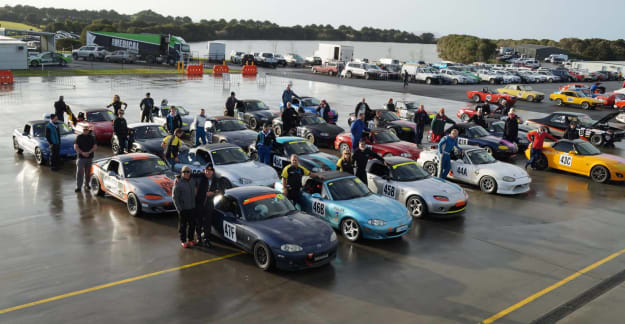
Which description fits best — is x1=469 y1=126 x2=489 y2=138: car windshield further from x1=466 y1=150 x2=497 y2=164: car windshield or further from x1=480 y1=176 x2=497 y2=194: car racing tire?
x1=480 y1=176 x2=497 y2=194: car racing tire

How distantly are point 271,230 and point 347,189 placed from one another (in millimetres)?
2761

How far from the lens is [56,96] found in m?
30.9

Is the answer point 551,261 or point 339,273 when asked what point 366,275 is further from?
point 551,261

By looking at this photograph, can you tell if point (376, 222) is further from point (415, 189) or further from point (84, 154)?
point (84, 154)

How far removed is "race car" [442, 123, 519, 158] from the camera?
19.4 meters

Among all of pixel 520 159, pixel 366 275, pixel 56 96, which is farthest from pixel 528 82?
pixel 366 275

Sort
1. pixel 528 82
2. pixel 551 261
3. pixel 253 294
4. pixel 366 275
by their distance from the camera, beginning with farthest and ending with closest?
pixel 528 82, pixel 551 261, pixel 366 275, pixel 253 294

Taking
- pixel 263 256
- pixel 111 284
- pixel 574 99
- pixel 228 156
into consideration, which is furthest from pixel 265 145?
pixel 574 99

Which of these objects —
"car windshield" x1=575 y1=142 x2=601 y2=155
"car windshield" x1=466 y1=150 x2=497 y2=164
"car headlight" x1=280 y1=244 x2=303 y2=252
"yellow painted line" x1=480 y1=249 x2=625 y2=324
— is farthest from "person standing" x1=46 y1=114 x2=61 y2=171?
"car windshield" x1=575 y1=142 x2=601 y2=155

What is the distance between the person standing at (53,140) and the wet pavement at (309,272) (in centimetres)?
87

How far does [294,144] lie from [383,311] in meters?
8.65

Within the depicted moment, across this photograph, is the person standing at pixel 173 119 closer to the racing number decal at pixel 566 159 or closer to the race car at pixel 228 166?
the race car at pixel 228 166

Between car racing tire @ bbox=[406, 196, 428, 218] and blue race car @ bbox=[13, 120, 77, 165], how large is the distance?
1064 cm

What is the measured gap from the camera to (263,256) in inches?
362
